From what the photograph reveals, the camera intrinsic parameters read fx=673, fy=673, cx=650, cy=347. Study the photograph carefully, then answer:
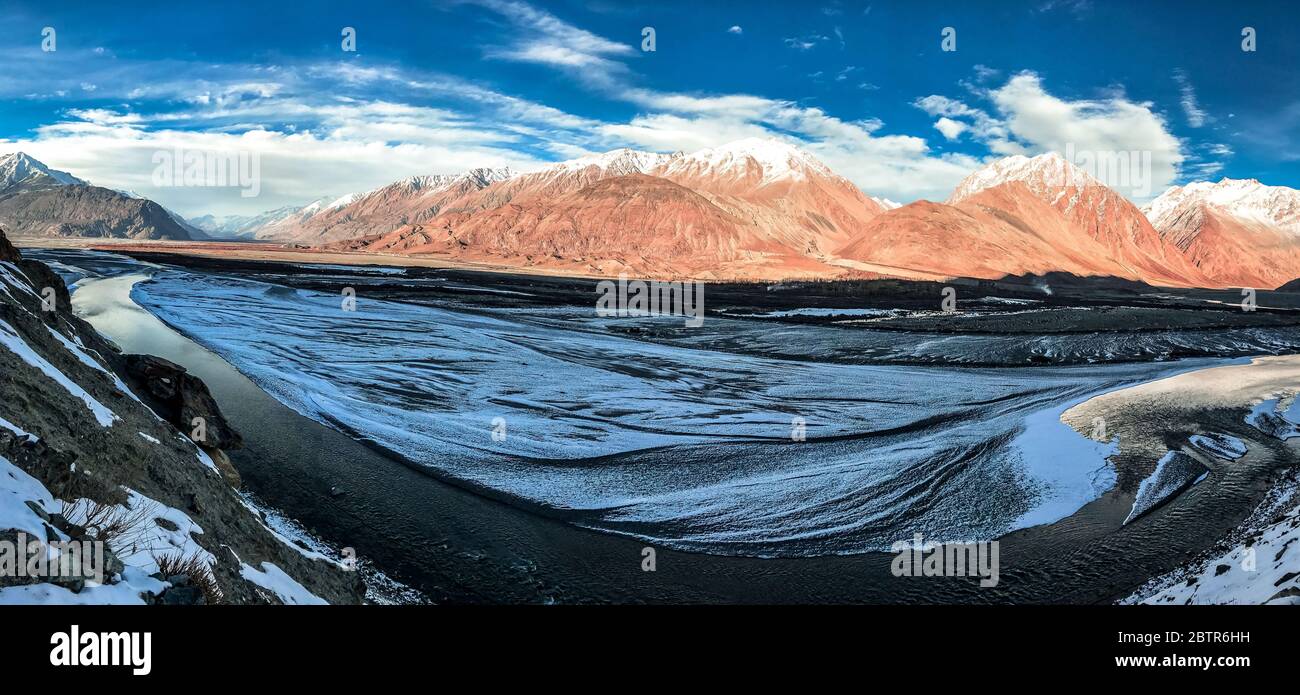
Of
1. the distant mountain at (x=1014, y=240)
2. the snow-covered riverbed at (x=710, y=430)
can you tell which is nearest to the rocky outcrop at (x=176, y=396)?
the snow-covered riverbed at (x=710, y=430)

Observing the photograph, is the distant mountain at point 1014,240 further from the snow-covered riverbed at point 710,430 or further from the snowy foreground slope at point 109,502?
the snowy foreground slope at point 109,502

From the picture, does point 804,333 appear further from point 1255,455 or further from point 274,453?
point 274,453

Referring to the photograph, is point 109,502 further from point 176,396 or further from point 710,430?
point 710,430

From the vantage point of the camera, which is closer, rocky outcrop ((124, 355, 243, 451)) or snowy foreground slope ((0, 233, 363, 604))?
snowy foreground slope ((0, 233, 363, 604))

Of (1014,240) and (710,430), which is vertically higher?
(1014,240)

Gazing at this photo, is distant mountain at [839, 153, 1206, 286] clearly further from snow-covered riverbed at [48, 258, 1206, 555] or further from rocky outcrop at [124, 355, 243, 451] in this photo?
rocky outcrop at [124, 355, 243, 451]

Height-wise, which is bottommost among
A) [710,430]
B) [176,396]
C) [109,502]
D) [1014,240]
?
[710,430]

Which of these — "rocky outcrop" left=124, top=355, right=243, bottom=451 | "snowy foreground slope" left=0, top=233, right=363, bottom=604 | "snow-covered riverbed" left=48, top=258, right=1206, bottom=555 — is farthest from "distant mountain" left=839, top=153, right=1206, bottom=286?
"snowy foreground slope" left=0, top=233, right=363, bottom=604

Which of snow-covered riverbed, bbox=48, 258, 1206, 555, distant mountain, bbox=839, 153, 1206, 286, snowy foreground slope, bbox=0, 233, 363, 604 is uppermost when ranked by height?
distant mountain, bbox=839, 153, 1206, 286

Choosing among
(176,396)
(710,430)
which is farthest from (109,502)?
(710,430)
